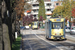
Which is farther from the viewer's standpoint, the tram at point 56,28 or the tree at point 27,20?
the tree at point 27,20

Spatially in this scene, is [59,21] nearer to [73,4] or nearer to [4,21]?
[4,21]

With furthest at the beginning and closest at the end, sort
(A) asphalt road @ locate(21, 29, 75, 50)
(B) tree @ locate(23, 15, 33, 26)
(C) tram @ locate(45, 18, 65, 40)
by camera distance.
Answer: (B) tree @ locate(23, 15, 33, 26), (C) tram @ locate(45, 18, 65, 40), (A) asphalt road @ locate(21, 29, 75, 50)

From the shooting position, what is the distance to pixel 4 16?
42.4ft

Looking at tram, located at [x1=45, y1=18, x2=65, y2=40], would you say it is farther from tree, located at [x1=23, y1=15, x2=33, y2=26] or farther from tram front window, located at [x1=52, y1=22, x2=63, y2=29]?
tree, located at [x1=23, y1=15, x2=33, y2=26]

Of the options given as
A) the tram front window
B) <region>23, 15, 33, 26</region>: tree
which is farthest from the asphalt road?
<region>23, 15, 33, 26</region>: tree

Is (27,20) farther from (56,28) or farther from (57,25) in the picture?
(56,28)

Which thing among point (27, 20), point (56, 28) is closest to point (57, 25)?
point (56, 28)

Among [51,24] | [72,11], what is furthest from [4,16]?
[72,11]

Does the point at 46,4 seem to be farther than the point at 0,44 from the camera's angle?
Yes

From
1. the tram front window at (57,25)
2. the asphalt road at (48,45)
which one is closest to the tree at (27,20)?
the asphalt road at (48,45)

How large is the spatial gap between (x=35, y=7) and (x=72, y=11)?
65.4 metres

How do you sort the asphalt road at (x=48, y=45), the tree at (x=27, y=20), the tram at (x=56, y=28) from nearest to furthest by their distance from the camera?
1. the asphalt road at (x=48, y=45)
2. the tram at (x=56, y=28)
3. the tree at (x=27, y=20)

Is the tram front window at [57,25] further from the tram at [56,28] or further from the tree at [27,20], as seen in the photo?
the tree at [27,20]

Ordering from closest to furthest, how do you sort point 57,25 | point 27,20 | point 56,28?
point 56,28
point 57,25
point 27,20
